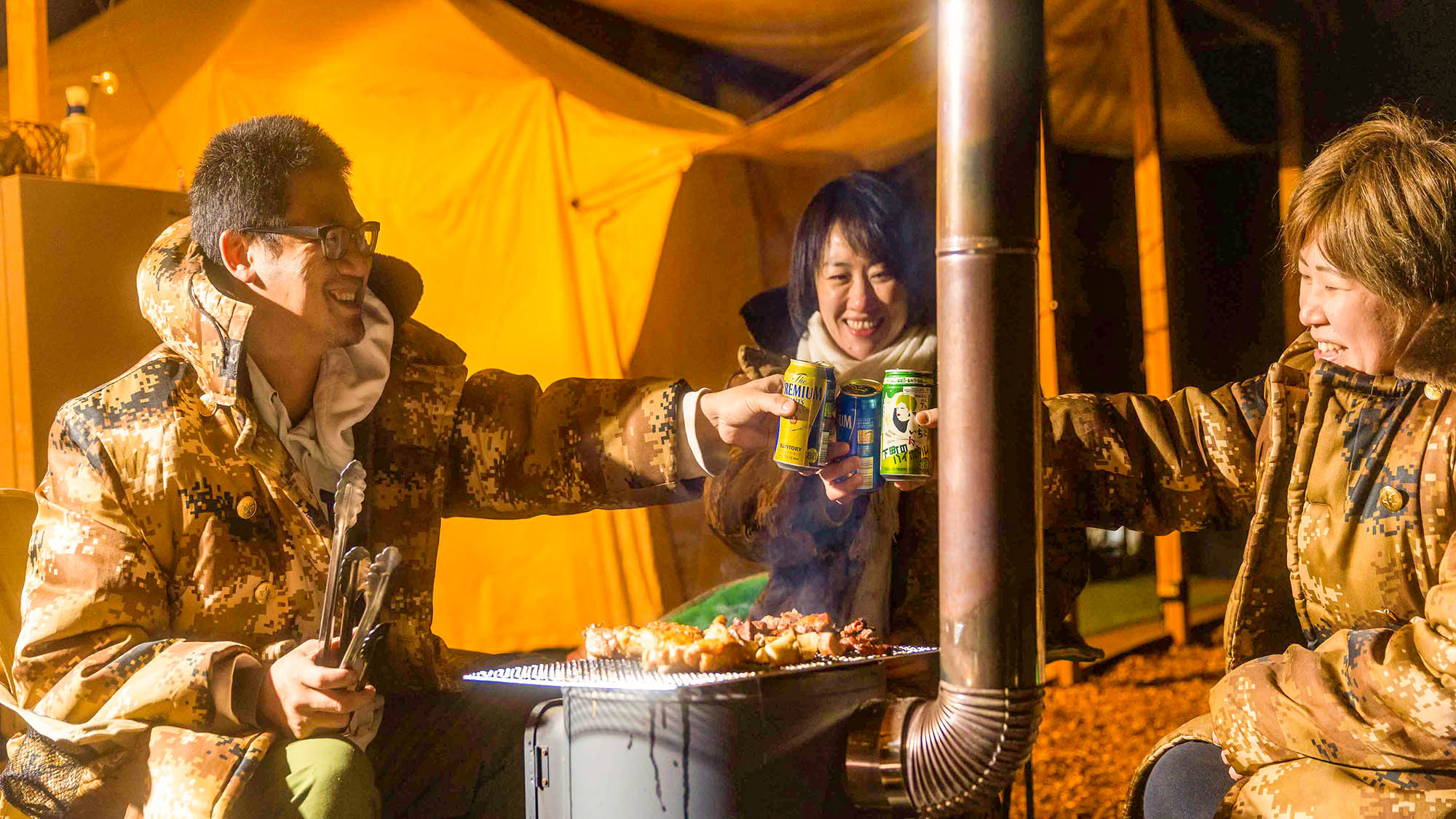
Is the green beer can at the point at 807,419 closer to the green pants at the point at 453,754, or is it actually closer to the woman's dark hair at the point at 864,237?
the green pants at the point at 453,754

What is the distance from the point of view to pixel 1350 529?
159 centimetres

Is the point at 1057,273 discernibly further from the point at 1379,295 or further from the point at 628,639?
the point at 628,639

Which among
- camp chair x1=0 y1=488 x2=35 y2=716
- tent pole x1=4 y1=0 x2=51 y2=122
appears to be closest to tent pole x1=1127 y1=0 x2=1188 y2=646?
camp chair x1=0 y1=488 x2=35 y2=716

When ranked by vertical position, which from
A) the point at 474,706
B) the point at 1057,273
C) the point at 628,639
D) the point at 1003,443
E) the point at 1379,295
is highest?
the point at 1057,273

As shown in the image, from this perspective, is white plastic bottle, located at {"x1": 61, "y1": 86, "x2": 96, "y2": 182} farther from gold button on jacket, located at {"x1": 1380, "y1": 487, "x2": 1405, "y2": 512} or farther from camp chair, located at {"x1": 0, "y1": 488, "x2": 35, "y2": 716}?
gold button on jacket, located at {"x1": 1380, "y1": 487, "x2": 1405, "y2": 512}

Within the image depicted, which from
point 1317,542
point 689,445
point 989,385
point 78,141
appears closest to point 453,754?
point 689,445

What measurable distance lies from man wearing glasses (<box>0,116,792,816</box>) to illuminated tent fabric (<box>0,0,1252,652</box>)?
1.58m

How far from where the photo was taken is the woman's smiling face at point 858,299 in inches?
101

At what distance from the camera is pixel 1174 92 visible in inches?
131

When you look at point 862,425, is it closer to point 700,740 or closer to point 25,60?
point 700,740

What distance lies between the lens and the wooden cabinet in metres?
2.58

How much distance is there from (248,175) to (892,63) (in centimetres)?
217

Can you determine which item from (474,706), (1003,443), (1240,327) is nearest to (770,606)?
(474,706)

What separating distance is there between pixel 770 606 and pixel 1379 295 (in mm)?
1420
